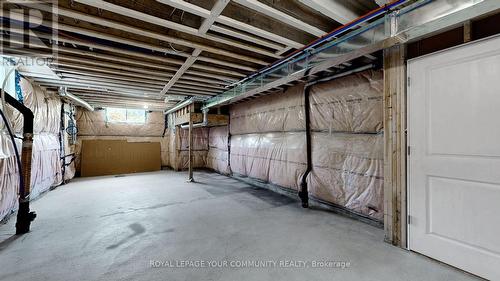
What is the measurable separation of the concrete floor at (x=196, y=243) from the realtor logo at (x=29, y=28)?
236 cm

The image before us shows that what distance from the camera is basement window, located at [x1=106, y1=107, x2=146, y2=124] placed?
756 centimetres

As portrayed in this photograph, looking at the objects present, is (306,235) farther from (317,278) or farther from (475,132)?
(475,132)

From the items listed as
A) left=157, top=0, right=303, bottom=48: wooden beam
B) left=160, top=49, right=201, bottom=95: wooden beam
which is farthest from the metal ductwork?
left=160, top=49, right=201, bottom=95: wooden beam

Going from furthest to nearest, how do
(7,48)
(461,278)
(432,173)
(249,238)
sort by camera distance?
1. (7,48)
2. (249,238)
3. (432,173)
4. (461,278)

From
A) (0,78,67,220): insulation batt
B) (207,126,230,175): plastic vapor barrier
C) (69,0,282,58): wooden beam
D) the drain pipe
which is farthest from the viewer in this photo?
(207,126,230,175): plastic vapor barrier

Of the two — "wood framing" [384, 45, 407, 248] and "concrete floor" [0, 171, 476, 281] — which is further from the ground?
"wood framing" [384, 45, 407, 248]

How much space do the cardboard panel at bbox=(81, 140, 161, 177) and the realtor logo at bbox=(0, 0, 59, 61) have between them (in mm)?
4989

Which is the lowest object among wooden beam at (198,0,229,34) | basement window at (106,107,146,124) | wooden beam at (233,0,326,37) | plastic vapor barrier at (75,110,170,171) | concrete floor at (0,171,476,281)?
concrete floor at (0,171,476,281)

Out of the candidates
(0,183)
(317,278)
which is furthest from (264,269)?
(0,183)

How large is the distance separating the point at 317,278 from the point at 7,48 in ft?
14.8

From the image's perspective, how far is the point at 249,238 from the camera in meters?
2.37

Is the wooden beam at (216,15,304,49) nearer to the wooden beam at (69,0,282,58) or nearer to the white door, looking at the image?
the wooden beam at (69,0,282,58)

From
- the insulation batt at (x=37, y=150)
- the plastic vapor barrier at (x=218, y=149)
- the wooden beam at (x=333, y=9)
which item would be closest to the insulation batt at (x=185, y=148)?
the plastic vapor barrier at (x=218, y=149)

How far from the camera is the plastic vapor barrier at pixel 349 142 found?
→ 2666 mm
